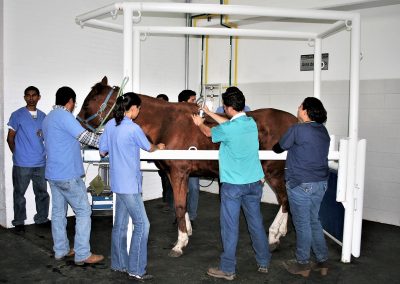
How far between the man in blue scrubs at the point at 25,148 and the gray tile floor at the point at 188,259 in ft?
1.37

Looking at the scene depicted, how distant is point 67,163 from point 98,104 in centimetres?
78

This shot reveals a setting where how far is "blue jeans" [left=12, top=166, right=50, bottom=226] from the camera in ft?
16.0

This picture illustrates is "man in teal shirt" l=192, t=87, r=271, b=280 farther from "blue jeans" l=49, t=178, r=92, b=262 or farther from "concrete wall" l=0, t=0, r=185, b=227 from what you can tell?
"concrete wall" l=0, t=0, r=185, b=227

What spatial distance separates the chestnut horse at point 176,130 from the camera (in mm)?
4086

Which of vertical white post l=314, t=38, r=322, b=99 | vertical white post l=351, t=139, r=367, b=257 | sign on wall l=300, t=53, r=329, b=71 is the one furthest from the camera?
sign on wall l=300, t=53, r=329, b=71

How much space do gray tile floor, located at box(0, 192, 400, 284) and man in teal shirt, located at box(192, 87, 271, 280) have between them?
1.66 ft

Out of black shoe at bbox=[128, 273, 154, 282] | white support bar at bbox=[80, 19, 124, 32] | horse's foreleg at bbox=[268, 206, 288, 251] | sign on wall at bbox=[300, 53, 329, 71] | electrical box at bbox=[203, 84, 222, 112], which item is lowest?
black shoe at bbox=[128, 273, 154, 282]

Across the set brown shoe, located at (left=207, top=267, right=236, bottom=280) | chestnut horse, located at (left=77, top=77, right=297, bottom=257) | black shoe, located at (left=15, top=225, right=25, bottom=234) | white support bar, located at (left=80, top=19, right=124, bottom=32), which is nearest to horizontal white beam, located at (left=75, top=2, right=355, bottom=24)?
white support bar, located at (left=80, top=19, right=124, bottom=32)

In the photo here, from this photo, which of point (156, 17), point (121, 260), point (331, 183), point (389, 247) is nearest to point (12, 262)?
point (121, 260)

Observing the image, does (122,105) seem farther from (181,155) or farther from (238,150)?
(238,150)

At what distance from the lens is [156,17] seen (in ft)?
22.1

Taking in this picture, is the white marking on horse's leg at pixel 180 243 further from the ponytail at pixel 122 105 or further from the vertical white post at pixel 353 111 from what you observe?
the vertical white post at pixel 353 111

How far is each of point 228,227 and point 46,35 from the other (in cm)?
370

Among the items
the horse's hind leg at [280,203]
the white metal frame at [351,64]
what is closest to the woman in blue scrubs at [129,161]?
the white metal frame at [351,64]
